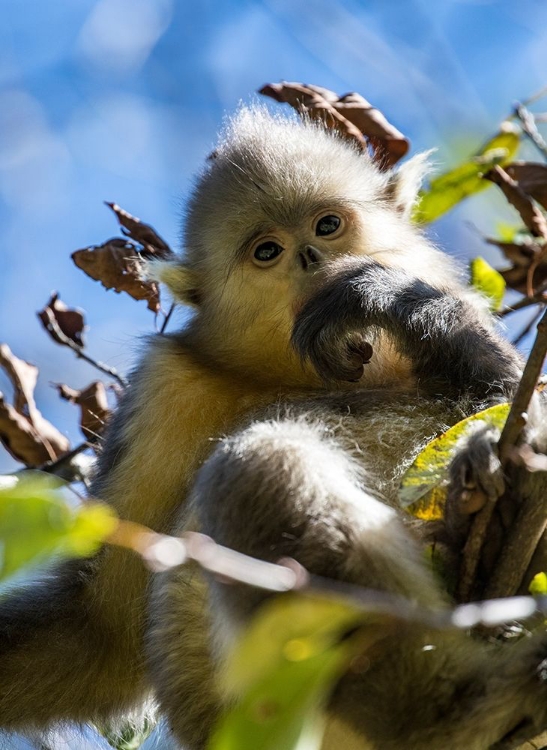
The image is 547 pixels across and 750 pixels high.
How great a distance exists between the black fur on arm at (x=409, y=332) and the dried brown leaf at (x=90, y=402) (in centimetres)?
184

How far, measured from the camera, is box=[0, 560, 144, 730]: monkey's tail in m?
4.35

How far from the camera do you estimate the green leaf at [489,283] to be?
5018mm

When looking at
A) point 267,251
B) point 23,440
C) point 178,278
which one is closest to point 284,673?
point 267,251

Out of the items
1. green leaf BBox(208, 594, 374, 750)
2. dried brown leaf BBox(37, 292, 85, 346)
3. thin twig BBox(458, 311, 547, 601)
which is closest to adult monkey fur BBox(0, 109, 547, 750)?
thin twig BBox(458, 311, 547, 601)

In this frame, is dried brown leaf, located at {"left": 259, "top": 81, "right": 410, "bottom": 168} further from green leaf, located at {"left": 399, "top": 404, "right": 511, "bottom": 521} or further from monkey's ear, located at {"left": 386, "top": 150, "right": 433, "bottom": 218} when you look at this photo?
green leaf, located at {"left": 399, "top": 404, "right": 511, "bottom": 521}

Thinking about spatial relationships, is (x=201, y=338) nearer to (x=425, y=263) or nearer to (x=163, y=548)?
(x=425, y=263)

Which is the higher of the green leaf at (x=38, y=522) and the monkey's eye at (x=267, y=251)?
the green leaf at (x=38, y=522)

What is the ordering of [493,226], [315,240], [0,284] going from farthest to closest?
[0,284]
[493,226]
[315,240]

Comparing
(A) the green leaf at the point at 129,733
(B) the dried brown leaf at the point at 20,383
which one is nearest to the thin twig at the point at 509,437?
(A) the green leaf at the point at 129,733

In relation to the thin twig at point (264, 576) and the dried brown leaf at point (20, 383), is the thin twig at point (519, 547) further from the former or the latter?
the dried brown leaf at point (20, 383)

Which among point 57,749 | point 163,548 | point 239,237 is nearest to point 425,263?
point 239,237

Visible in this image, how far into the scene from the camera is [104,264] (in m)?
5.37

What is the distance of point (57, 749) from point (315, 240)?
2.59 meters

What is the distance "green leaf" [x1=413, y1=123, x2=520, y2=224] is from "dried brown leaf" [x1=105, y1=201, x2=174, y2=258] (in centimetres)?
142
